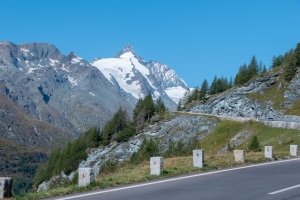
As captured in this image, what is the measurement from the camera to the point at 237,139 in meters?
60.1

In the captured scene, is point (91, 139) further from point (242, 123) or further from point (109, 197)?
point (109, 197)

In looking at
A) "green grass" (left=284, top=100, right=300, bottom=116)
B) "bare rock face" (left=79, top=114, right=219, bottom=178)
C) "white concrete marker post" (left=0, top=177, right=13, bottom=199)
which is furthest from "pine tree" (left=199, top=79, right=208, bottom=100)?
"white concrete marker post" (left=0, top=177, right=13, bottom=199)

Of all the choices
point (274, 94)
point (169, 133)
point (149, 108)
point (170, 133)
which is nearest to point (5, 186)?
point (170, 133)

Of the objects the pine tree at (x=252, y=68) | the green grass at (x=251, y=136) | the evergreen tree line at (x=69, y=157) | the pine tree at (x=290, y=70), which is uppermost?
the pine tree at (x=252, y=68)

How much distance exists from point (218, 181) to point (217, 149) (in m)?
45.3

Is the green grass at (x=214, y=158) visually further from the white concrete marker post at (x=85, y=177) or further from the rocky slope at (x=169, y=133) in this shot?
the rocky slope at (x=169, y=133)

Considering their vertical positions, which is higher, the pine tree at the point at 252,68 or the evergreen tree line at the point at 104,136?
the pine tree at the point at 252,68

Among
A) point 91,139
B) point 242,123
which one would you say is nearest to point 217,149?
point 242,123

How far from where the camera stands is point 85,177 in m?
13.8

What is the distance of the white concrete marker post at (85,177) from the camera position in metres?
13.7

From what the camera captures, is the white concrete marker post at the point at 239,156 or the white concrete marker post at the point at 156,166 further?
the white concrete marker post at the point at 239,156

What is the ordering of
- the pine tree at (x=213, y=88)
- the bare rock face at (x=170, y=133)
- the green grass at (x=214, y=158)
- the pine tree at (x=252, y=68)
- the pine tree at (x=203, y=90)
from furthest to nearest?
the pine tree at (x=213, y=88) → the pine tree at (x=203, y=90) → the pine tree at (x=252, y=68) → the bare rock face at (x=170, y=133) → the green grass at (x=214, y=158)

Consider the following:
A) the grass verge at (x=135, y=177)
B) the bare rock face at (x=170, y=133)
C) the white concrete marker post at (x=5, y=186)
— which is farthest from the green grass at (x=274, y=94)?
the white concrete marker post at (x=5, y=186)

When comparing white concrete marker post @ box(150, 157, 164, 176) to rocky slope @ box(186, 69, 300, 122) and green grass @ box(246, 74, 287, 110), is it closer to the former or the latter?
rocky slope @ box(186, 69, 300, 122)
